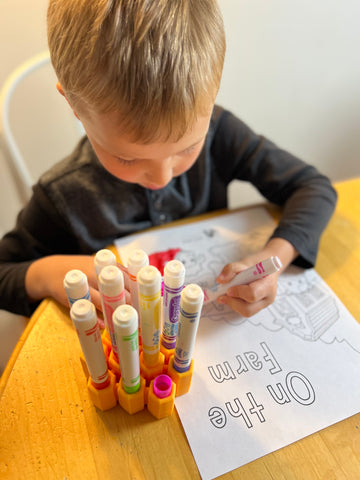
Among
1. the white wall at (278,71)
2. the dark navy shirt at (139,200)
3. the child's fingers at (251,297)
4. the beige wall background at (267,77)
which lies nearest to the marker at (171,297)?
the child's fingers at (251,297)

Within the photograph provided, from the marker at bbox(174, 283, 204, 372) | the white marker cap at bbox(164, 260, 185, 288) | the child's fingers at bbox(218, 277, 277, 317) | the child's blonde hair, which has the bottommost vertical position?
the child's fingers at bbox(218, 277, 277, 317)

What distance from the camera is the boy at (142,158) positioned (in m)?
0.32

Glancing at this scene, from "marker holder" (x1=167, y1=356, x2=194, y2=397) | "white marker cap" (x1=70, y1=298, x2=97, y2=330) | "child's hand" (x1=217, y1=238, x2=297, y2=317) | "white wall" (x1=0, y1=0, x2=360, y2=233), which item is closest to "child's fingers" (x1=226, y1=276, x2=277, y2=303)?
"child's hand" (x1=217, y1=238, x2=297, y2=317)

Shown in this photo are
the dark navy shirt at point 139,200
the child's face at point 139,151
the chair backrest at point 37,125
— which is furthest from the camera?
the chair backrest at point 37,125

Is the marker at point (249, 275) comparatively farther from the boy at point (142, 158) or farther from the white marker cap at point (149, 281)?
the white marker cap at point (149, 281)

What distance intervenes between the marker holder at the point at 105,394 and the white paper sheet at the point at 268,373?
→ 0.07 metres

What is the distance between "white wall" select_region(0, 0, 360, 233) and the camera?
83 centimetres

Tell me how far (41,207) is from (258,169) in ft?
1.32

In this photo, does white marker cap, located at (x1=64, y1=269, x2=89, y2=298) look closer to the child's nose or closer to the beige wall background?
the child's nose

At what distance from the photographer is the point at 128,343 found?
28 cm

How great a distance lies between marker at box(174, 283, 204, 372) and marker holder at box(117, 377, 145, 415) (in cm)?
4

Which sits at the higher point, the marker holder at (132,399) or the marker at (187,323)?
the marker at (187,323)

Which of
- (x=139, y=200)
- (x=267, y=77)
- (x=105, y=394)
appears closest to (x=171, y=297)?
(x=105, y=394)

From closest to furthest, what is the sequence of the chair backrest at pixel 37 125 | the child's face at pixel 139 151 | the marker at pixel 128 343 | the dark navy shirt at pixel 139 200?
the marker at pixel 128 343 → the child's face at pixel 139 151 → the dark navy shirt at pixel 139 200 → the chair backrest at pixel 37 125
